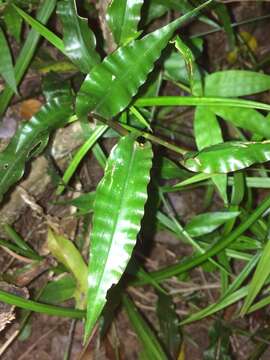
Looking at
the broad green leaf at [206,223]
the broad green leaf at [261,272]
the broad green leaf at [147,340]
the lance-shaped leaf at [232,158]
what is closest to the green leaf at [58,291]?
the broad green leaf at [147,340]

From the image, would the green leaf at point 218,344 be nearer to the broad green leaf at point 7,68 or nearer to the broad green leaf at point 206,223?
the broad green leaf at point 206,223

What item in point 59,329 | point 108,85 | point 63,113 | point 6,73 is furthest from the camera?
point 59,329

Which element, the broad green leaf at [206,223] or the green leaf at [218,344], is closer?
the broad green leaf at [206,223]

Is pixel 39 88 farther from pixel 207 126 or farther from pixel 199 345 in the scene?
pixel 199 345

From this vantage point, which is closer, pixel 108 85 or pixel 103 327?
pixel 108 85

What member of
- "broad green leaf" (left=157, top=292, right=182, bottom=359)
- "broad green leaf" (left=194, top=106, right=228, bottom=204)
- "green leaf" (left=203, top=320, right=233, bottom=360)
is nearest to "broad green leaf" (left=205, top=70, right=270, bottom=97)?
"broad green leaf" (left=194, top=106, right=228, bottom=204)

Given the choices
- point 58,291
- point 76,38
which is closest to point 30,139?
point 76,38

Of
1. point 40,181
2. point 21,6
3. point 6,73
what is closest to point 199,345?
point 40,181
